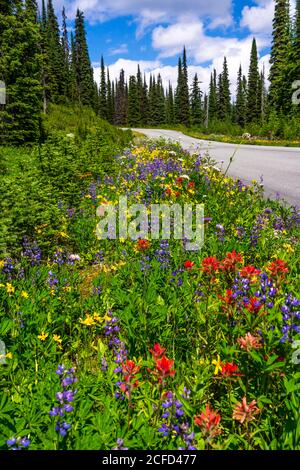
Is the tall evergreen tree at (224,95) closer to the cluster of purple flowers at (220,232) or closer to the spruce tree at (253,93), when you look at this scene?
the spruce tree at (253,93)

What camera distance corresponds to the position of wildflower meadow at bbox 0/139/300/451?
6.53 ft

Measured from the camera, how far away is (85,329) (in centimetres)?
328

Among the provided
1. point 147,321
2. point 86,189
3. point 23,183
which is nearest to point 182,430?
point 147,321

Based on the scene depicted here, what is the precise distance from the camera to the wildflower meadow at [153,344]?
1989 millimetres

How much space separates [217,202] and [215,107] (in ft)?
275

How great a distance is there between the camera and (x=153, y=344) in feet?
9.94

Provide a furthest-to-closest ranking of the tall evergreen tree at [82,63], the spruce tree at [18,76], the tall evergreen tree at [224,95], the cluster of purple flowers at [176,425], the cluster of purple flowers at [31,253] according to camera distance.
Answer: the tall evergreen tree at [224,95]
the tall evergreen tree at [82,63]
the spruce tree at [18,76]
the cluster of purple flowers at [31,253]
the cluster of purple flowers at [176,425]

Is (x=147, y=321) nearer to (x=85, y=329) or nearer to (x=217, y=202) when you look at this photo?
(x=85, y=329)

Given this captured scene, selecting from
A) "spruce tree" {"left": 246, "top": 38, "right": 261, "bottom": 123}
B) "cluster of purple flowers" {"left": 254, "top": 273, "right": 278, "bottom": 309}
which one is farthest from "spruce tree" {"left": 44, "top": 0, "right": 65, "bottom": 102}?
"cluster of purple flowers" {"left": 254, "top": 273, "right": 278, "bottom": 309}

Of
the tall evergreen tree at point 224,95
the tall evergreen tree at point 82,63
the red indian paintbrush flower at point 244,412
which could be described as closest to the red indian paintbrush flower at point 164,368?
the red indian paintbrush flower at point 244,412

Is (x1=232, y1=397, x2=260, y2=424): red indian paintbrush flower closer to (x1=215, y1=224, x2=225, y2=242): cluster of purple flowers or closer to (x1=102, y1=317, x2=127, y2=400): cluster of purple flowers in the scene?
(x1=102, y1=317, x2=127, y2=400): cluster of purple flowers

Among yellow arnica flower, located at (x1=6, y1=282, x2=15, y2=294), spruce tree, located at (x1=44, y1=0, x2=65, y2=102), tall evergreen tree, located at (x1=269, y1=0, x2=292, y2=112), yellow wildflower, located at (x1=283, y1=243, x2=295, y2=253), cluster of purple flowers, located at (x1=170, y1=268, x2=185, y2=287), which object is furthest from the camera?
spruce tree, located at (x1=44, y1=0, x2=65, y2=102)

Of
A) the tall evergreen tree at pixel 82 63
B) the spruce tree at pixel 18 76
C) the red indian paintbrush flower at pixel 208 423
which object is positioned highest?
the tall evergreen tree at pixel 82 63

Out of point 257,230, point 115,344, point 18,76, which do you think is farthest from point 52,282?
point 18,76
